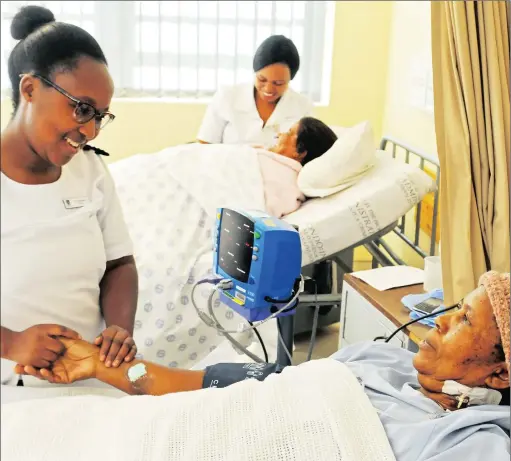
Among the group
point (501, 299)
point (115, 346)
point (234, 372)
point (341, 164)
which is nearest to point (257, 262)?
point (234, 372)

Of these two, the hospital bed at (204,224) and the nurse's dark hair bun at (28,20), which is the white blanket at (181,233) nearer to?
the hospital bed at (204,224)

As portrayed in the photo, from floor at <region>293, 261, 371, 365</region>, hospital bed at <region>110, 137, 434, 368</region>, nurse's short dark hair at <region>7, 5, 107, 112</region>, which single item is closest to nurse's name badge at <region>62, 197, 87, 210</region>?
nurse's short dark hair at <region>7, 5, 107, 112</region>

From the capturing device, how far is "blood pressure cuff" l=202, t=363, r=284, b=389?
1.00m

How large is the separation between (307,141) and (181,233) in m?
0.34

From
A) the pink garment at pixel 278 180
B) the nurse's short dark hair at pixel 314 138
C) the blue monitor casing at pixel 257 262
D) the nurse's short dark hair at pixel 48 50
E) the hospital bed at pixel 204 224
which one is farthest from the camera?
the pink garment at pixel 278 180

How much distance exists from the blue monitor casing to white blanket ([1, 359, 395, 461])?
12 centimetres

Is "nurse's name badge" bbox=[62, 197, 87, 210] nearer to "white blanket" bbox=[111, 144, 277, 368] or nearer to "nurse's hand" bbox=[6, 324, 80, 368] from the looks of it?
"nurse's hand" bbox=[6, 324, 80, 368]

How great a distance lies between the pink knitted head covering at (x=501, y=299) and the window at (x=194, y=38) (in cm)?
47

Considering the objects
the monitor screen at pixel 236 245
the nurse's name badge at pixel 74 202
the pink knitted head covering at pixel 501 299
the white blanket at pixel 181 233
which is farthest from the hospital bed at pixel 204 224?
the pink knitted head covering at pixel 501 299

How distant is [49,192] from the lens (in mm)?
713

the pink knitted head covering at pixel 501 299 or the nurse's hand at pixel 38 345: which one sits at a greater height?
the nurse's hand at pixel 38 345

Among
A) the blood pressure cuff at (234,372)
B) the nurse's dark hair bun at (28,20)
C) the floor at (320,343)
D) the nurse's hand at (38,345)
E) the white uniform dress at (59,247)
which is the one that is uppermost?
the nurse's dark hair bun at (28,20)

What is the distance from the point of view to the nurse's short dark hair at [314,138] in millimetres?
1365

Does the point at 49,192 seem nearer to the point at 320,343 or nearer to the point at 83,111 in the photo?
the point at 83,111
